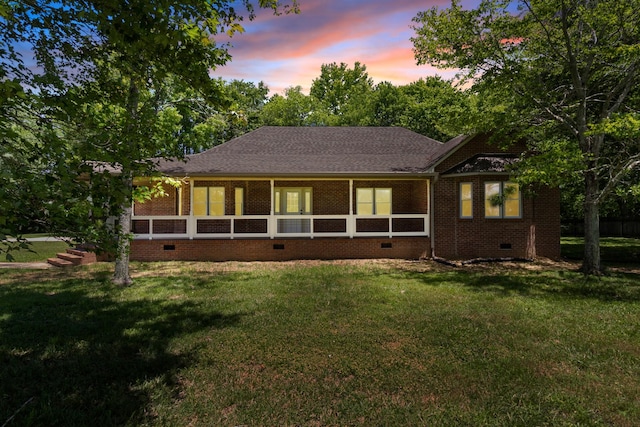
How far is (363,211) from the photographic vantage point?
16.9 m

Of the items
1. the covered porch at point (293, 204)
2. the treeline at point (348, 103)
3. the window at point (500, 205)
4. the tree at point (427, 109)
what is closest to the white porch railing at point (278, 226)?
the covered porch at point (293, 204)

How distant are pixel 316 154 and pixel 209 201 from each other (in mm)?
5088

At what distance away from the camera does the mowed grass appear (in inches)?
→ 147

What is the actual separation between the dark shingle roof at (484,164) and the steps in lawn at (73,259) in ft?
44.4

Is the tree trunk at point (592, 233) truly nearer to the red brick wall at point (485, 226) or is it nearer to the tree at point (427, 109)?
the red brick wall at point (485, 226)

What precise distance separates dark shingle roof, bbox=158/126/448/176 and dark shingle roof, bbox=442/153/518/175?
3.15ft

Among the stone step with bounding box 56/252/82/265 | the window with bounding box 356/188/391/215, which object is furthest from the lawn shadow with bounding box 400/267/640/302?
the stone step with bounding box 56/252/82/265

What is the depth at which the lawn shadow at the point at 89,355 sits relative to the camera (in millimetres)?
3744

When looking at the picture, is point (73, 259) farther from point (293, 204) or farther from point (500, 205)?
point (500, 205)

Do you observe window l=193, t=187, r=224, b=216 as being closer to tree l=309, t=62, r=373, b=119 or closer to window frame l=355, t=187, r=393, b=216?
window frame l=355, t=187, r=393, b=216

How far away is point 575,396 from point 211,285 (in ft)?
26.4

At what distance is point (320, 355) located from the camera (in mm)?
5074

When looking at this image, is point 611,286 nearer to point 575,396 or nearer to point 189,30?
point 575,396

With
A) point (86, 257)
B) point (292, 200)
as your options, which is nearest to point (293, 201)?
point (292, 200)
